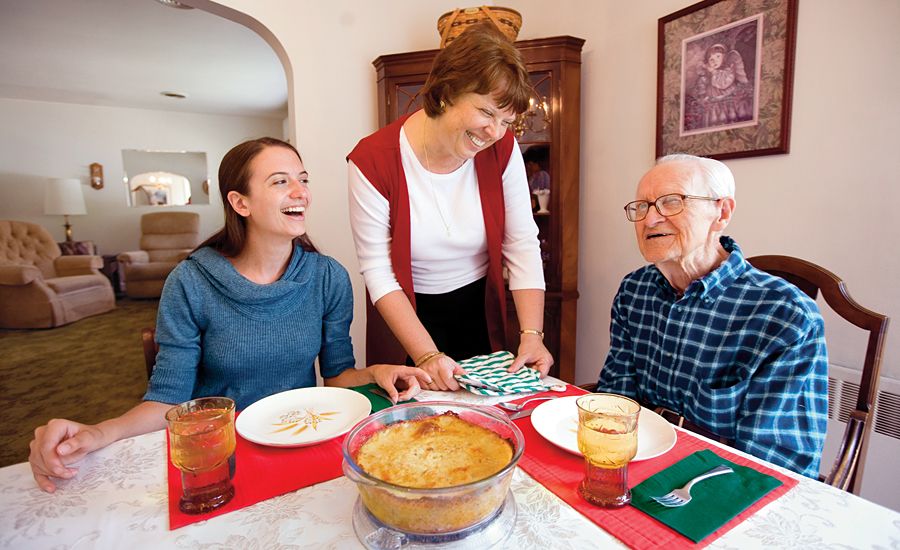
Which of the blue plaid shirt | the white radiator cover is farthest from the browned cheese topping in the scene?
the white radiator cover

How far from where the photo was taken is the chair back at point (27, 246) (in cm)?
604

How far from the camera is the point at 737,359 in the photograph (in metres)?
1.15

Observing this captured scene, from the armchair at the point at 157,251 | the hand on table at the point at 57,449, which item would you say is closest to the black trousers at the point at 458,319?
the hand on table at the point at 57,449

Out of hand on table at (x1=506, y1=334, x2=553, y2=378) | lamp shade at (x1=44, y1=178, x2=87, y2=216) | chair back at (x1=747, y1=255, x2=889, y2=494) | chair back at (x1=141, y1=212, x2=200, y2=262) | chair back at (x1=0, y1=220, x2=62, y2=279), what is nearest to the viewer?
chair back at (x1=747, y1=255, x2=889, y2=494)

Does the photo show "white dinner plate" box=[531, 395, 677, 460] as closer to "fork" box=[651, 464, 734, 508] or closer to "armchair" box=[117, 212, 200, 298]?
"fork" box=[651, 464, 734, 508]

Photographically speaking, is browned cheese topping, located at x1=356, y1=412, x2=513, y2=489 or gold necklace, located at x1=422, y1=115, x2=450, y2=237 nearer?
browned cheese topping, located at x1=356, y1=412, x2=513, y2=489

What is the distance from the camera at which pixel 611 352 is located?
58.2 inches

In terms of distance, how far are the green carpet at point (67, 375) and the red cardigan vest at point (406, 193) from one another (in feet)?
8.36

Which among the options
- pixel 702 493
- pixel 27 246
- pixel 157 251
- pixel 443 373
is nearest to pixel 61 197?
pixel 27 246

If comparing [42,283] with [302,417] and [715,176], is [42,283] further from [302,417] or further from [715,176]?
[715,176]

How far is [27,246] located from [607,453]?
25.9 feet

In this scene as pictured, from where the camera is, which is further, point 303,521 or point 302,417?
point 302,417

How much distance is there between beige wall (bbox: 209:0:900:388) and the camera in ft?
5.41

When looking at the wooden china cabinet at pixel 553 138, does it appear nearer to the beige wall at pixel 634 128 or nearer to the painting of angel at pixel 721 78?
Result: the beige wall at pixel 634 128
